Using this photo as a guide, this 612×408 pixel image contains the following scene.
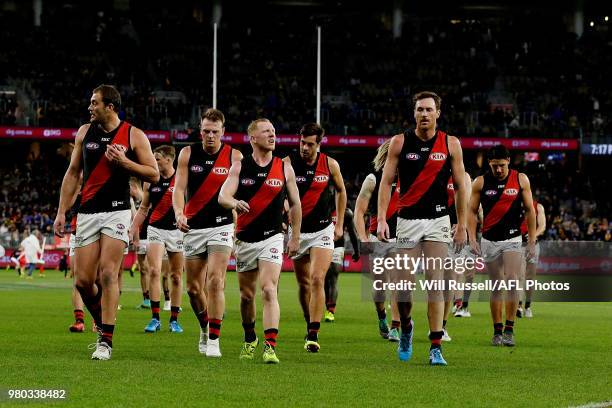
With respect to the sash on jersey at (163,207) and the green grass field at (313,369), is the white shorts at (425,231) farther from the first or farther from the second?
the sash on jersey at (163,207)

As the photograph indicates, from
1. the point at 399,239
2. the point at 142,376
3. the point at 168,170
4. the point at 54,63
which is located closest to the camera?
the point at 142,376

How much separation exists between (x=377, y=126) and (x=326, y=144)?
8.50 ft

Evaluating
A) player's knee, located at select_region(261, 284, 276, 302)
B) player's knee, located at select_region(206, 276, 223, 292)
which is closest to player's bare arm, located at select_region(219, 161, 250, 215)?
player's knee, located at select_region(261, 284, 276, 302)

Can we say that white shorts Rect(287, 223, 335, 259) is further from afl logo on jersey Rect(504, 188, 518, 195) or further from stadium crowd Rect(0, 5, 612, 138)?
stadium crowd Rect(0, 5, 612, 138)

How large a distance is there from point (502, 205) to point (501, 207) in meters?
0.03

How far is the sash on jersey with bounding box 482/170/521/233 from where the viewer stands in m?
14.5

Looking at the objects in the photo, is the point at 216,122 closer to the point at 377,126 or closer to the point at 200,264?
the point at 200,264

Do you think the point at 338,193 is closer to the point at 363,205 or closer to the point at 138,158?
the point at 363,205

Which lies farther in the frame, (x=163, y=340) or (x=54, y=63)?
(x=54, y=63)

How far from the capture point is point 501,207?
14.5m

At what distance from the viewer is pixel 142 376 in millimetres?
9867

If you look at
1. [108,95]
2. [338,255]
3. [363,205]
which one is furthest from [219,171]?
[338,255]

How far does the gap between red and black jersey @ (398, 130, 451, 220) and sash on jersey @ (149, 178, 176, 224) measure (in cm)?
551

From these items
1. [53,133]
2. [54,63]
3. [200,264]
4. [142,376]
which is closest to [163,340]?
[200,264]
